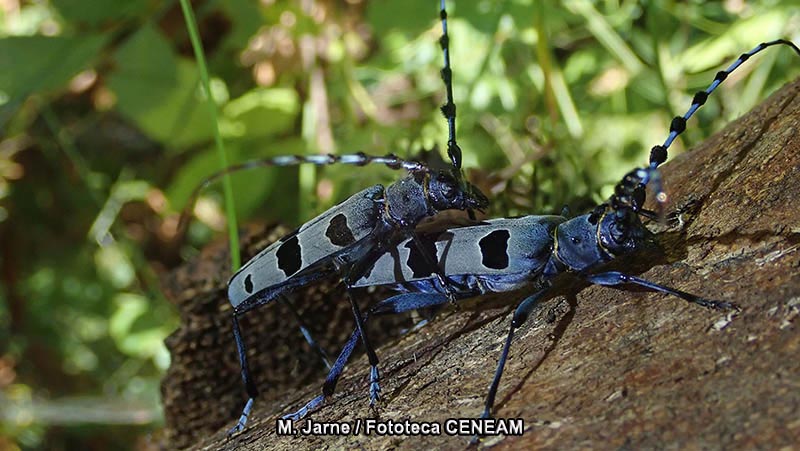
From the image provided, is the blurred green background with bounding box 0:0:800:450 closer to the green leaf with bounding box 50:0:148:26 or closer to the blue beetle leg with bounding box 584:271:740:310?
the green leaf with bounding box 50:0:148:26

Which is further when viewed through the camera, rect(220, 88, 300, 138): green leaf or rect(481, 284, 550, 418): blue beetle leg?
rect(220, 88, 300, 138): green leaf

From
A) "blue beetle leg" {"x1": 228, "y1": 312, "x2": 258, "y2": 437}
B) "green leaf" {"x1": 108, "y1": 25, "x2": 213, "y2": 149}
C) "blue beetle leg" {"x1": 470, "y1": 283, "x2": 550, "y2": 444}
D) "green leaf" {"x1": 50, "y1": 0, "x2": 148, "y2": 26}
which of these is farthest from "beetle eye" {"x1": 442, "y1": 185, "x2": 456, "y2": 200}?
"green leaf" {"x1": 50, "y1": 0, "x2": 148, "y2": 26}

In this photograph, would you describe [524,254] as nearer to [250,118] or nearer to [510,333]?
[510,333]

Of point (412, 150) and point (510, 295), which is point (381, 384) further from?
point (412, 150)

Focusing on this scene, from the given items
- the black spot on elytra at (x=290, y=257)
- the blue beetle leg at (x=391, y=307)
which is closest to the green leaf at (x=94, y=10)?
the black spot on elytra at (x=290, y=257)

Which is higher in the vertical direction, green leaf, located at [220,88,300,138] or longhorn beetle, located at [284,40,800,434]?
green leaf, located at [220,88,300,138]

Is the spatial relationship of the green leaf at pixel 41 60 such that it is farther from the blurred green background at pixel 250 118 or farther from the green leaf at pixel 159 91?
the green leaf at pixel 159 91

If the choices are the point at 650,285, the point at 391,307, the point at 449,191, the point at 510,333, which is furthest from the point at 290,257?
the point at 650,285
